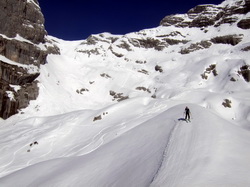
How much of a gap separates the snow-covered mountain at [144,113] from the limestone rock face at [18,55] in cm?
240

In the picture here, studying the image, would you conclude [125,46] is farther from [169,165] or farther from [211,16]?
[169,165]

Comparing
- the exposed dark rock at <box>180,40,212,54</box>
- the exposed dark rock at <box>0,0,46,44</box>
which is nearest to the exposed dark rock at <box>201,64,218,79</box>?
the exposed dark rock at <box>180,40,212,54</box>

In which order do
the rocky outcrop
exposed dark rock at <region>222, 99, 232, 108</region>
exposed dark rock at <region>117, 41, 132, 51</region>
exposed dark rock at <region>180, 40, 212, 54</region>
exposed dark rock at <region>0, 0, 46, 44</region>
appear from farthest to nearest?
exposed dark rock at <region>117, 41, 132, 51</region>, the rocky outcrop, exposed dark rock at <region>180, 40, 212, 54</region>, exposed dark rock at <region>0, 0, 46, 44</region>, exposed dark rock at <region>222, 99, 232, 108</region>

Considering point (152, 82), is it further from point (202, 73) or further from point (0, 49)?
point (0, 49)

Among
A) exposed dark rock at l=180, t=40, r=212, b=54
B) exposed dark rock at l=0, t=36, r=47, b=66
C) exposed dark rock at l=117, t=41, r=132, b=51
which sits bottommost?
exposed dark rock at l=0, t=36, r=47, b=66

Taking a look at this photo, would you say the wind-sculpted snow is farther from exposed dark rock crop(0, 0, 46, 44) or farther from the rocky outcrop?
the rocky outcrop

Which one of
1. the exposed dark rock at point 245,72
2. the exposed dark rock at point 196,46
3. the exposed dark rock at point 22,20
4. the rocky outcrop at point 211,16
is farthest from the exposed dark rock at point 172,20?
the exposed dark rock at point 22,20

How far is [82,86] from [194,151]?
49956mm

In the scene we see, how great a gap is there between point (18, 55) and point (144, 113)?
1283 inches

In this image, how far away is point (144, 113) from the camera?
25.4m

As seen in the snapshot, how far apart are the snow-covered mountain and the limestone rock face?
2.40 metres

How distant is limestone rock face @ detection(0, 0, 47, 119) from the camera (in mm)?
39000

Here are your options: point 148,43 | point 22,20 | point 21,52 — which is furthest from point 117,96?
point 148,43

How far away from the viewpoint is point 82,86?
55.4 metres
